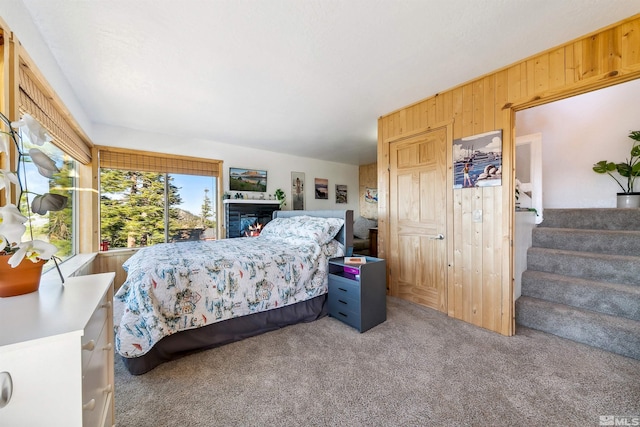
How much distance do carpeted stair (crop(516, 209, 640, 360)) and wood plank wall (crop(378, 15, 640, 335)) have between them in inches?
16.3

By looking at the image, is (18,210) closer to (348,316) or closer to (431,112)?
(348,316)

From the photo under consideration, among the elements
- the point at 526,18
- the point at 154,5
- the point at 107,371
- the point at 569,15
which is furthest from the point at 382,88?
the point at 107,371

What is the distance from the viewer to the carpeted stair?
6.63 feet

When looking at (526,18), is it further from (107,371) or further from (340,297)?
(107,371)

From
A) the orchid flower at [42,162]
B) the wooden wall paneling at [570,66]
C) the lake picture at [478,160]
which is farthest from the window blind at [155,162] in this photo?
the wooden wall paneling at [570,66]

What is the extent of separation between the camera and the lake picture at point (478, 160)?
229 centimetres

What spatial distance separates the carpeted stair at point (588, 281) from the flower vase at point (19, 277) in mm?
3405

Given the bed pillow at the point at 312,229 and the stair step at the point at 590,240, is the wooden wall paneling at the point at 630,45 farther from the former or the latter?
the bed pillow at the point at 312,229

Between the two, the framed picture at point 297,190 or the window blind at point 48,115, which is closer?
the window blind at point 48,115

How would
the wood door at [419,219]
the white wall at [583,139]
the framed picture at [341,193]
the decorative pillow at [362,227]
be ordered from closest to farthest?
the wood door at [419,219]
the white wall at [583,139]
the decorative pillow at [362,227]
the framed picture at [341,193]

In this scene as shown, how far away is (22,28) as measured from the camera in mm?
1481

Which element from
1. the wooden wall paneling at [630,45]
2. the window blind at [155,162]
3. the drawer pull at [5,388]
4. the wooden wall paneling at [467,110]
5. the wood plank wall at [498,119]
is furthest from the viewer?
the window blind at [155,162]

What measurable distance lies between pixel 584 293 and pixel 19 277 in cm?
376

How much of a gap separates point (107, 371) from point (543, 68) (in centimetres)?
351
